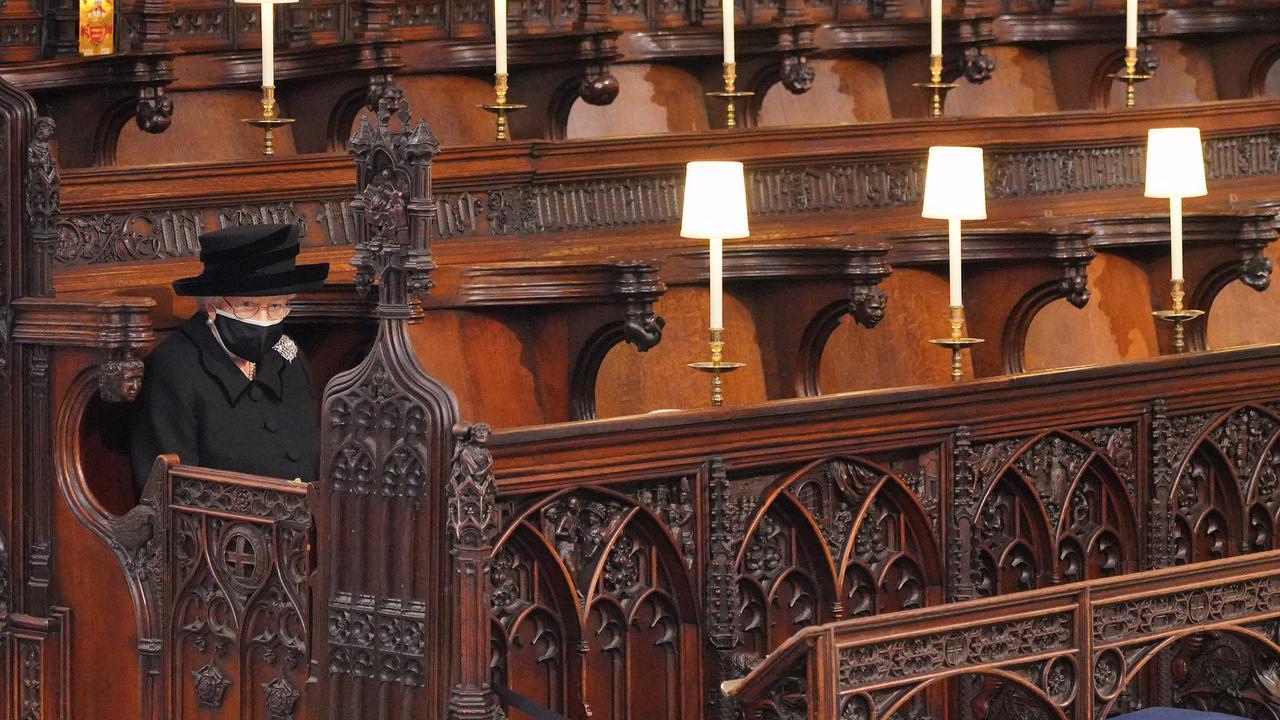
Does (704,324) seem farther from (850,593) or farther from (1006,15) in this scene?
(1006,15)

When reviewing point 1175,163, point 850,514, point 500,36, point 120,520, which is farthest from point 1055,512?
point 500,36

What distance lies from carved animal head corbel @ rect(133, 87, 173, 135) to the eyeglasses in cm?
107

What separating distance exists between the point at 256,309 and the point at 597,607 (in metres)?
1.00

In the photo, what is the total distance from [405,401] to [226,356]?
0.87 metres

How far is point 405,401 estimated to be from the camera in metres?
3.69

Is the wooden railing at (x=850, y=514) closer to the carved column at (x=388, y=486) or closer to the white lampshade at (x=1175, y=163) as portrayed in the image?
the carved column at (x=388, y=486)

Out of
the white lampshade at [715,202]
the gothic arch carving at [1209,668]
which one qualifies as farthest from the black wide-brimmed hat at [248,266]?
the gothic arch carving at [1209,668]

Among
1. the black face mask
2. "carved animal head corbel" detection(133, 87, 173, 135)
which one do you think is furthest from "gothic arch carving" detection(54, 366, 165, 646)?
"carved animal head corbel" detection(133, 87, 173, 135)

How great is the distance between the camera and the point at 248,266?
4391 millimetres

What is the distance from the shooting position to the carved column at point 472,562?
140 inches

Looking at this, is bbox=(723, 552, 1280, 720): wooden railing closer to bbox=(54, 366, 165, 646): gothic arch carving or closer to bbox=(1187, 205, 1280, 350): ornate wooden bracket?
bbox=(54, 366, 165, 646): gothic arch carving

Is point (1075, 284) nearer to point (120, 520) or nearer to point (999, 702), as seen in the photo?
point (999, 702)

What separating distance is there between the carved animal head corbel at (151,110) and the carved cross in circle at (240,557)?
63.8 inches

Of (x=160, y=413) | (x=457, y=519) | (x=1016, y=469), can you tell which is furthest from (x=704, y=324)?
(x=457, y=519)
